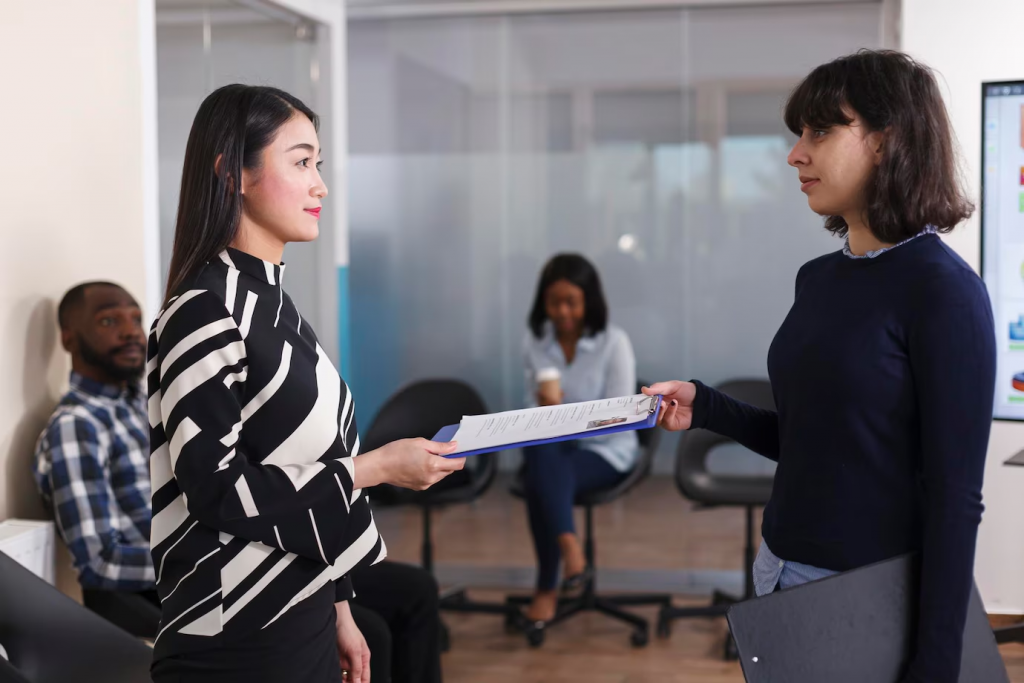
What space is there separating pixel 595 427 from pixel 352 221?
3480 mm

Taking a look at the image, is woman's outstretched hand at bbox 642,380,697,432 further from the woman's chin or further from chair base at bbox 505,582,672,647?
chair base at bbox 505,582,672,647

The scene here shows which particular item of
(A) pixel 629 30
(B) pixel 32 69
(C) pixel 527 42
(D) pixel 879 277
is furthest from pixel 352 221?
(D) pixel 879 277

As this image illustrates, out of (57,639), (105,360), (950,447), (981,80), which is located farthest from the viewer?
(981,80)

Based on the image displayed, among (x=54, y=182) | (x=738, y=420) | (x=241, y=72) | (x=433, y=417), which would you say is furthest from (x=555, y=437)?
(x=241, y=72)

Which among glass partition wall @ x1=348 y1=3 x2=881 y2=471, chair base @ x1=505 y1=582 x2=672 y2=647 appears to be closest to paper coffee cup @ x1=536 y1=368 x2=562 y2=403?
chair base @ x1=505 y1=582 x2=672 y2=647

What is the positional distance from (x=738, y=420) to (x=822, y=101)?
62 centimetres

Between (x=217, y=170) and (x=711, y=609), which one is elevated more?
(x=217, y=170)

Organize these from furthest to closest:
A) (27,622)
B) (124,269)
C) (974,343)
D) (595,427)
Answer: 1. (124,269)
2. (27,622)
3. (595,427)
4. (974,343)

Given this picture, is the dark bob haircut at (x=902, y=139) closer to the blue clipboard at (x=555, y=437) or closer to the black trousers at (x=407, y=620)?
the blue clipboard at (x=555, y=437)

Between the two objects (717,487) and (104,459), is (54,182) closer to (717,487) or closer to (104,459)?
(104,459)

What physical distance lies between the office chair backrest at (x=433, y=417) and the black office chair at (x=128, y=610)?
151 centimetres

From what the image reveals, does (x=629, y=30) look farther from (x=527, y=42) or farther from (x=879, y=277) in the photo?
(x=879, y=277)

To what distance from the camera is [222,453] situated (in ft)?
4.94

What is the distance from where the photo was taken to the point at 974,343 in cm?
140
